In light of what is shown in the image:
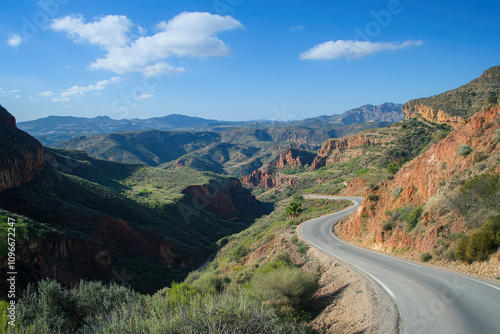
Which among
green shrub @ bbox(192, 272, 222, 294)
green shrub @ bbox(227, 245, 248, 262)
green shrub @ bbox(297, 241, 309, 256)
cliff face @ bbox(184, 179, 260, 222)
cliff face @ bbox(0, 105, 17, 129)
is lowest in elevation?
cliff face @ bbox(184, 179, 260, 222)

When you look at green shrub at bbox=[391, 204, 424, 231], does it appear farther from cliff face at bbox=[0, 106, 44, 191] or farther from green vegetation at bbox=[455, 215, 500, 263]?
cliff face at bbox=[0, 106, 44, 191]

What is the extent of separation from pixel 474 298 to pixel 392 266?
476cm

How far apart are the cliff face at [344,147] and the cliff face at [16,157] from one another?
8040cm

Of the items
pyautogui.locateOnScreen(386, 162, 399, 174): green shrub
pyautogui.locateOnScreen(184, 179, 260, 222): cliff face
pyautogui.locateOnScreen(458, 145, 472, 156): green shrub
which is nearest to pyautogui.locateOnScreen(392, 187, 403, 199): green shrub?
pyautogui.locateOnScreen(458, 145, 472, 156): green shrub

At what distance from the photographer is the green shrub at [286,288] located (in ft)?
28.6

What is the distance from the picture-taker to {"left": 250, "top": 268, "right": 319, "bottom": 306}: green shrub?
343 inches

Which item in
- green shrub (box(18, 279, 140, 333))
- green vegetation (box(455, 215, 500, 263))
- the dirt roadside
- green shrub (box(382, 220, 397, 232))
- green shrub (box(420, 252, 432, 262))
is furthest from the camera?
green shrub (box(382, 220, 397, 232))

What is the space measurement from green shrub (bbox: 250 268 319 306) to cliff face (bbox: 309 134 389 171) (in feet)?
268

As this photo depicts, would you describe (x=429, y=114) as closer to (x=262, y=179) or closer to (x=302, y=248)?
(x=262, y=179)

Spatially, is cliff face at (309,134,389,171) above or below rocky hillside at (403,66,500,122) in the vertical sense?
below

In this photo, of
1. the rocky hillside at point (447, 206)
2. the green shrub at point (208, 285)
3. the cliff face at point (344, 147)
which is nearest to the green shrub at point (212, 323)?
the green shrub at point (208, 285)

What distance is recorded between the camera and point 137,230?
36.3m

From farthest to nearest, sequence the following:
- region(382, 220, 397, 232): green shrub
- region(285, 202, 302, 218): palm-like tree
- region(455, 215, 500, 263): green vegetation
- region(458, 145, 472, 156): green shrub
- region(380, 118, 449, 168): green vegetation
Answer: region(380, 118, 449, 168): green vegetation
region(285, 202, 302, 218): palm-like tree
region(382, 220, 397, 232): green shrub
region(458, 145, 472, 156): green shrub
region(455, 215, 500, 263): green vegetation

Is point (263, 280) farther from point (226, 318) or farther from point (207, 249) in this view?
point (207, 249)
